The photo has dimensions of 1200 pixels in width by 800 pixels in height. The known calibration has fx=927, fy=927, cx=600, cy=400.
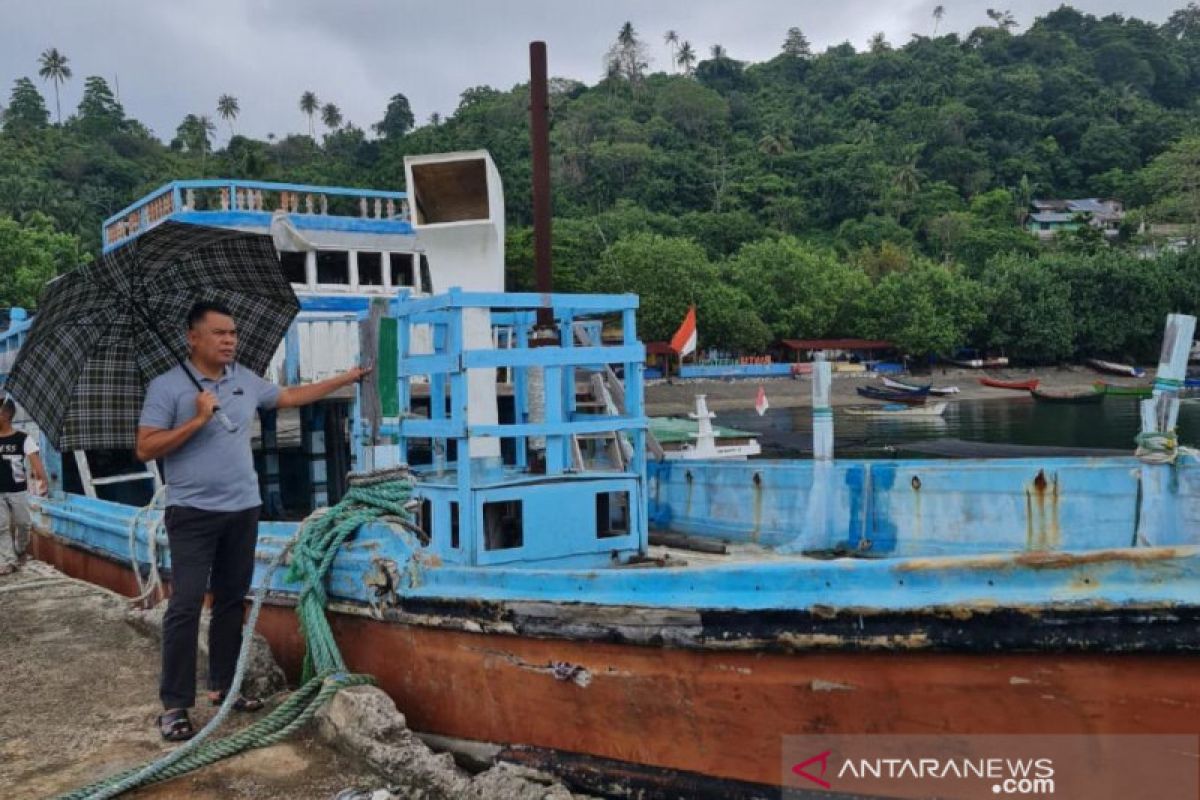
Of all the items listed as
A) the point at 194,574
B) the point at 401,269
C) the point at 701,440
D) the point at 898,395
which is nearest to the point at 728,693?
the point at 194,574

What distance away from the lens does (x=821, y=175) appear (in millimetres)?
102875

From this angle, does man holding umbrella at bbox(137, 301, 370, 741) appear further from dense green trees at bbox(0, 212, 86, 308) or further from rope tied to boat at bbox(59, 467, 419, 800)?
dense green trees at bbox(0, 212, 86, 308)

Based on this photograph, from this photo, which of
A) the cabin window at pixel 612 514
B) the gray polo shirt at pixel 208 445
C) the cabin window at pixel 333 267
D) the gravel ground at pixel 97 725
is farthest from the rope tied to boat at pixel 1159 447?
the cabin window at pixel 333 267

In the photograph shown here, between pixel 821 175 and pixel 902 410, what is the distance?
212 ft

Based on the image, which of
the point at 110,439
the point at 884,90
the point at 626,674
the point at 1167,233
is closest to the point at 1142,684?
the point at 626,674

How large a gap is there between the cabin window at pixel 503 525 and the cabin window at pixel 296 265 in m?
9.52

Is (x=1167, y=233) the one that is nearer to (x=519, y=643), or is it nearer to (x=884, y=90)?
(x=884, y=90)

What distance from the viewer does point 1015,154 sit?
116375 millimetres

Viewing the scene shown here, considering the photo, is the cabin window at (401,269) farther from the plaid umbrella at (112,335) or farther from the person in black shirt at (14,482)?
the plaid umbrella at (112,335)

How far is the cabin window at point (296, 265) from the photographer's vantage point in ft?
48.4

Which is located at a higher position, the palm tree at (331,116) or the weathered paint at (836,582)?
the palm tree at (331,116)

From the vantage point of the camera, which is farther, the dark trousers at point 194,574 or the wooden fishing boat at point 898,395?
the wooden fishing boat at point 898,395

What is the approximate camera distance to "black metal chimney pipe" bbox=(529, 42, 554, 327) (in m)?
7.87

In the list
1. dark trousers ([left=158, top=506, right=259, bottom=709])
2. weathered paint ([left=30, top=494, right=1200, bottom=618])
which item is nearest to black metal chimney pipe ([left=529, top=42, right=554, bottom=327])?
weathered paint ([left=30, top=494, right=1200, bottom=618])
